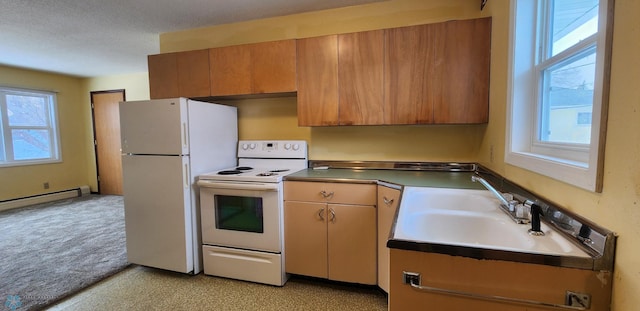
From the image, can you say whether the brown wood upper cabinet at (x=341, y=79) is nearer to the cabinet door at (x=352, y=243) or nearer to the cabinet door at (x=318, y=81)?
the cabinet door at (x=318, y=81)

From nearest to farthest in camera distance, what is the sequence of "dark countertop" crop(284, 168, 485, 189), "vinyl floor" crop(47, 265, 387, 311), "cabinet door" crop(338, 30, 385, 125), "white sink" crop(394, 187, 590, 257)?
"white sink" crop(394, 187, 590, 257) < "dark countertop" crop(284, 168, 485, 189) < "vinyl floor" crop(47, 265, 387, 311) < "cabinet door" crop(338, 30, 385, 125)

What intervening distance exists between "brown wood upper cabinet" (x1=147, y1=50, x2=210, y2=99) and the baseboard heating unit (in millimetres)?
3755

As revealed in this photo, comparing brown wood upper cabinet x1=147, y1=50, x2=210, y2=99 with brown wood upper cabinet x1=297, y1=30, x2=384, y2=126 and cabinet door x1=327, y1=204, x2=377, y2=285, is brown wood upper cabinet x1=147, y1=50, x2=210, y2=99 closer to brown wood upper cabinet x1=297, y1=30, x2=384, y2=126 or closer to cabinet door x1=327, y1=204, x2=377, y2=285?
brown wood upper cabinet x1=297, y1=30, x2=384, y2=126

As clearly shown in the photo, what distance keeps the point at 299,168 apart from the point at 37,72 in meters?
5.07

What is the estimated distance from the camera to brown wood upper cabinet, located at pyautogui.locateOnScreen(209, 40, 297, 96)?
2393 mm

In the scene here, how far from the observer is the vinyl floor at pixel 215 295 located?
6.46 feet

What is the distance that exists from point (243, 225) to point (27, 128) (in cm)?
487

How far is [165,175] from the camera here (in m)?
2.28

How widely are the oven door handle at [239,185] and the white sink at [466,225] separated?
0.97m

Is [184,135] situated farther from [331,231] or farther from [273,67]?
[331,231]

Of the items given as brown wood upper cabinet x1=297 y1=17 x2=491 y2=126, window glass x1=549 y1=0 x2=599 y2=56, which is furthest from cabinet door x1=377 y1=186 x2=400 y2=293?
window glass x1=549 y1=0 x2=599 y2=56

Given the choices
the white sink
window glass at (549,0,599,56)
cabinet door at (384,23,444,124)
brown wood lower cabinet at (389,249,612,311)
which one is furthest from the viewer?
cabinet door at (384,23,444,124)

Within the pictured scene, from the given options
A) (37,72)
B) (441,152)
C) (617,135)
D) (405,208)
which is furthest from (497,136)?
(37,72)

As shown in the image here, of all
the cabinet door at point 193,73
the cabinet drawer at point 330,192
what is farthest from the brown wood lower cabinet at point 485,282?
the cabinet door at point 193,73
